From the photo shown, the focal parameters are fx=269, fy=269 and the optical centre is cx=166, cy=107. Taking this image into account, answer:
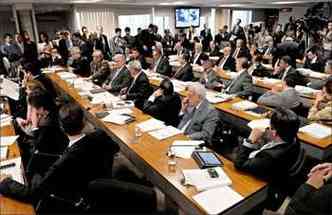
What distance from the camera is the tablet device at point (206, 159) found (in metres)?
2.12

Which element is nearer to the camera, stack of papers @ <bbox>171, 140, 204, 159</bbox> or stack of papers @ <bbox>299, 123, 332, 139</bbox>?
stack of papers @ <bbox>171, 140, 204, 159</bbox>

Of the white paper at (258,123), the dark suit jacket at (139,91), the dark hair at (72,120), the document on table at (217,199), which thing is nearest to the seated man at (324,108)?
the white paper at (258,123)

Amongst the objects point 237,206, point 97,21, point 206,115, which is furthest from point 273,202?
point 97,21

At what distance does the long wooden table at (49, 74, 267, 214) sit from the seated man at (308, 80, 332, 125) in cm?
155

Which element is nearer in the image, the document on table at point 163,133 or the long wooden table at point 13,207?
the long wooden table at point 13,207

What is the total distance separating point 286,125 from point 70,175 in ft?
4.99

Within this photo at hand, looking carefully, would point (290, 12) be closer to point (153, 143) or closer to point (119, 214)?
point (153, 143)

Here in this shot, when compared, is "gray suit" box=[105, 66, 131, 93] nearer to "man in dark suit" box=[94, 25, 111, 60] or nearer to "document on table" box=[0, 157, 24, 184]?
"document on table" box=[0, 157, 24, 184]

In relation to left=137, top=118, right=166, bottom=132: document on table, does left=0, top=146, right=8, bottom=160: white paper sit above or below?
below

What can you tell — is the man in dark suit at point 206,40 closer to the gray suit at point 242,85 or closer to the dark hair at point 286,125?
the gray suit at point 242,85

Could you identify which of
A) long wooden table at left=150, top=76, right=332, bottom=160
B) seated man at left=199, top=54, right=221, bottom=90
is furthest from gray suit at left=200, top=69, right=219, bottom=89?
long wooden table at left=150, top=76, right=332, bottom=160

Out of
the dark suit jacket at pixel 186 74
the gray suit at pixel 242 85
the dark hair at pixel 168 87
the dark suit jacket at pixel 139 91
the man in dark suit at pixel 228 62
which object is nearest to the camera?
the dark hair at pixel 168 87

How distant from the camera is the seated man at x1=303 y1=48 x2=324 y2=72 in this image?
5861 mm

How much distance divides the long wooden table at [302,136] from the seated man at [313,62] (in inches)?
118
